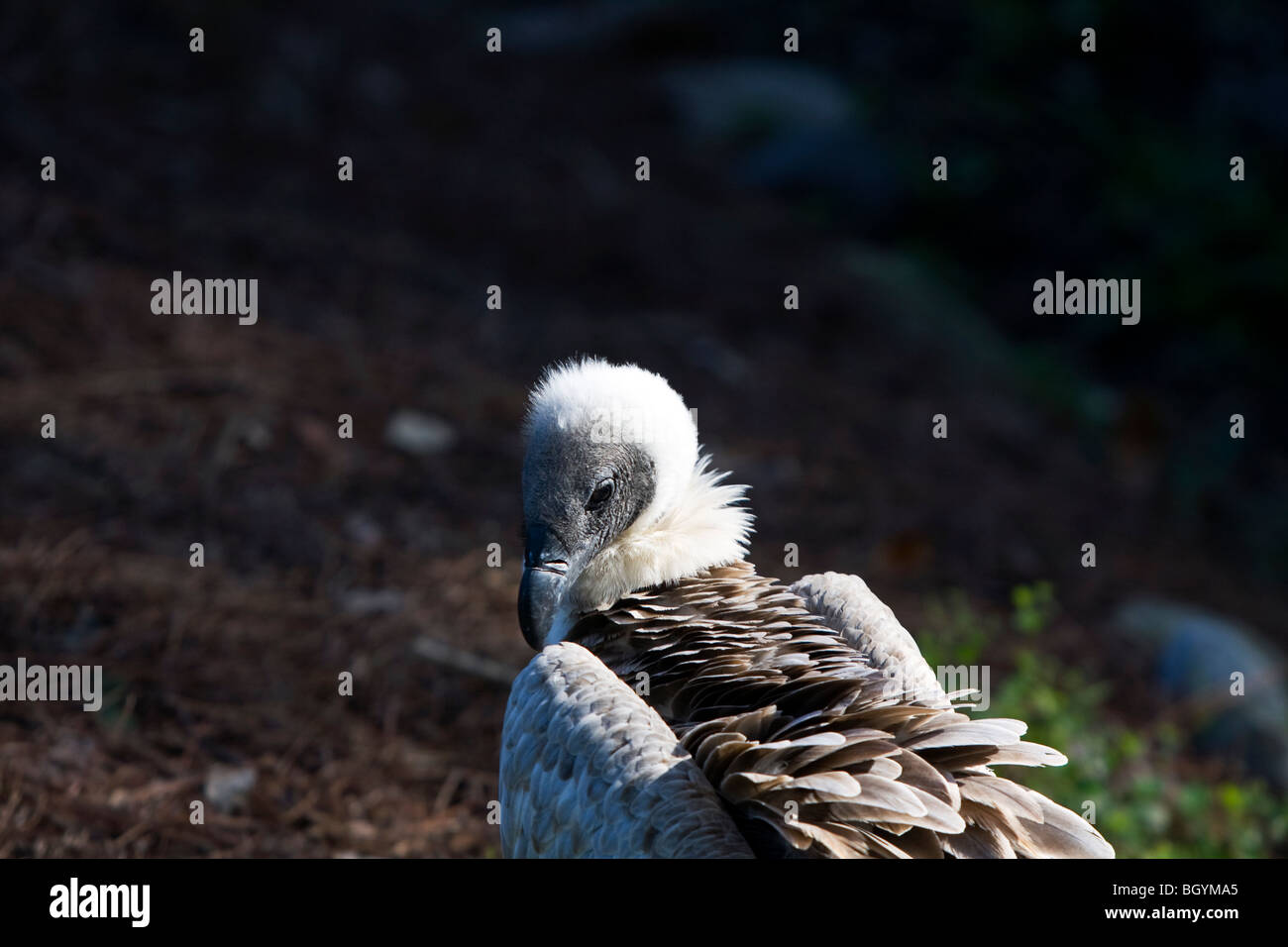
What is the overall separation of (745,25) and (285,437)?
39.1 ft

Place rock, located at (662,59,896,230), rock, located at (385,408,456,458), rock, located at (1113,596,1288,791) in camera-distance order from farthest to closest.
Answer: rock, located at (662,59,896,230), rock, located at (385,408,456,458), rock, located at (1113,596,1288,791)

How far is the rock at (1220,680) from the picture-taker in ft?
22.1

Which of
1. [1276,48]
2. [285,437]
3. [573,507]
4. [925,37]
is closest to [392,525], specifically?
[285,437]

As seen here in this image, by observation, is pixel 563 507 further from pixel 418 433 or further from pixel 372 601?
pixel 418 433

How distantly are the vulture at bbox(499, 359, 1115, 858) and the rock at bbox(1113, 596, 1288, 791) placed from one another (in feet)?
13.0

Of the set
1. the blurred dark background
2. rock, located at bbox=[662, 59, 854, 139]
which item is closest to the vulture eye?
the blurred dark background

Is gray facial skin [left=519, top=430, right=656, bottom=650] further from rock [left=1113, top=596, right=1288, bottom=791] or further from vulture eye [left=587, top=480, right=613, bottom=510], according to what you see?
rock [left=1113, top=596, right=1288, bottom=791]

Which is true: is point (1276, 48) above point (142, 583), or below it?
above

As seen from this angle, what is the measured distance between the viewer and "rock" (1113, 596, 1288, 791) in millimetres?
6750

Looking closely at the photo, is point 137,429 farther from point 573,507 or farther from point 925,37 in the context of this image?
point 925,37

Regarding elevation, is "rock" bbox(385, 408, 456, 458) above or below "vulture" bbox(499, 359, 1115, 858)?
above

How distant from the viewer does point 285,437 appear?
6.77 meters

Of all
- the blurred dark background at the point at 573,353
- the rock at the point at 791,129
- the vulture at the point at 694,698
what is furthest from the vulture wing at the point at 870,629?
the rock at the point at 791,129

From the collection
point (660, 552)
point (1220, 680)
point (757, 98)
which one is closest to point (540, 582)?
point (660, 552)
